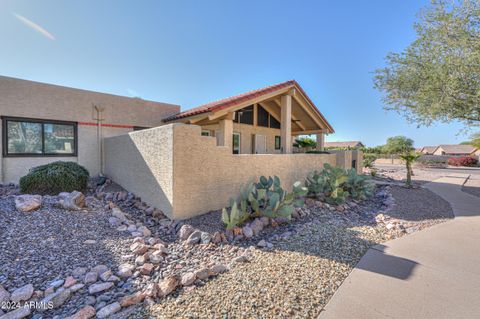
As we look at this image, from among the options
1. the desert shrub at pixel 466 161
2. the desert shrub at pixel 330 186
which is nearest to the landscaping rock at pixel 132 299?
the desert shrub at pixel 330 186

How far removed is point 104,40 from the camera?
9.50 metres

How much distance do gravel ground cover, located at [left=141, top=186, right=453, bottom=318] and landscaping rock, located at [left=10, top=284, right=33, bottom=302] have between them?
1.58 metres

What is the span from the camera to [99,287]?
3.01 meters

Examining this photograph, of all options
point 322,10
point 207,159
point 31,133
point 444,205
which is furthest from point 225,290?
point 322,10

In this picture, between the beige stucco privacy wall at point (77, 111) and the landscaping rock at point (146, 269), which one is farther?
the beige stucco privacy wall at point (77, 111)

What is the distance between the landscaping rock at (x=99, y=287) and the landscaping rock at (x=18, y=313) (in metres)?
0.61

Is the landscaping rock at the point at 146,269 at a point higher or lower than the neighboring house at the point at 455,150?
lower

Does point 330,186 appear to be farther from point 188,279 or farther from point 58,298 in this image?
point 58,298

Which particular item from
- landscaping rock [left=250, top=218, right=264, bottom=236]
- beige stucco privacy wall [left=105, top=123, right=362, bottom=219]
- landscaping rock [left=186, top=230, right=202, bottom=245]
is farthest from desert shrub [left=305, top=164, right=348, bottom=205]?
landscaping rock [left=186, top=230, right=202, bottom=245]

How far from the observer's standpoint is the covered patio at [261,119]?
28.5ft

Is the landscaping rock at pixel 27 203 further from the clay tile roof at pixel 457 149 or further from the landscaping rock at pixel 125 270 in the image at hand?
the clay tile roof at pixel 457 149

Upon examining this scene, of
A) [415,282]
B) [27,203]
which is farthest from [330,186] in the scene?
[27,203]

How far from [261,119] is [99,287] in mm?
12614

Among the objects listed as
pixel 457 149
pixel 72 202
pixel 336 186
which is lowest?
pixel 72 202
